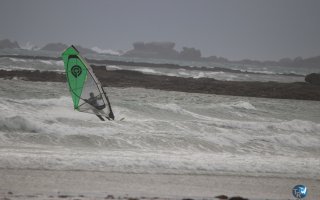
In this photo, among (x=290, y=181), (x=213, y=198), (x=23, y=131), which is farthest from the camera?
(x=23, y=131)

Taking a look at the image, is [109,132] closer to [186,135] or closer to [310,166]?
[186,135]

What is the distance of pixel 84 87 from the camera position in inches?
506

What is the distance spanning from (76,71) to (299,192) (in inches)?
312

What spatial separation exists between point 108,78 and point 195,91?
6.10 metres

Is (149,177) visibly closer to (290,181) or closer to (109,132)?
(290,181)

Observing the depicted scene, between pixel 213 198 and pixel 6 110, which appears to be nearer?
pixel 213 198

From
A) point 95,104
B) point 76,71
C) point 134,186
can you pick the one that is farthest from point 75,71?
point 134,186

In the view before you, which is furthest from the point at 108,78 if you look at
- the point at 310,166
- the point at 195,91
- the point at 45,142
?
the point at 310,166

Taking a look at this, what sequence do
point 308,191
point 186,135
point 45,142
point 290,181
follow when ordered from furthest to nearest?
point 186,135, point 45,142, point 290,181, point 308,191

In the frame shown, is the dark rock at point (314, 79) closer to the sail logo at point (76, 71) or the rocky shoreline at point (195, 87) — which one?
the rocky shoreline at point (195, 87)

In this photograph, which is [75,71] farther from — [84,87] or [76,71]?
[84,87]

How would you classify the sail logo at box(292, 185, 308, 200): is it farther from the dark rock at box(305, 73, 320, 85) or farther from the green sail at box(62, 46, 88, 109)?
the dark rock at box(305, 73, 320, 85)

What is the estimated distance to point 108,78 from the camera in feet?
93.2

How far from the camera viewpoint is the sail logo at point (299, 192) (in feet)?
21.7
